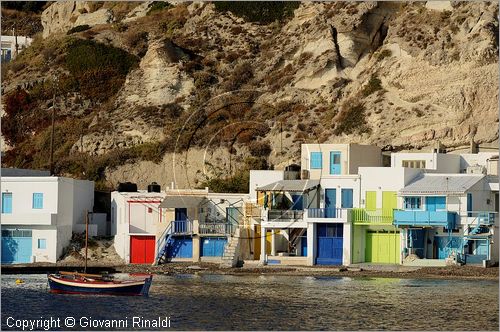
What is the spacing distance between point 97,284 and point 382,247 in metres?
17.6

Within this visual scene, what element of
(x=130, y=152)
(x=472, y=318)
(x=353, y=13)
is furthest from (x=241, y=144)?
(x=472, y=318)

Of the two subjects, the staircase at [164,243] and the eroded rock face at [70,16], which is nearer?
the staircase at [164,243]

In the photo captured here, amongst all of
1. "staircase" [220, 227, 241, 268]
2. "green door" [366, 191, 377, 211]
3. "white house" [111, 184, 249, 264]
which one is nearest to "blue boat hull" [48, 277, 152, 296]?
"staircase" [220, 227, 241, 268]

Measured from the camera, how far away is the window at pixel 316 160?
78.0 metres

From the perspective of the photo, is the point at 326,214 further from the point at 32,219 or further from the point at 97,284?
the point at 97,284

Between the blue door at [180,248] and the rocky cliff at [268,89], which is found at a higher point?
the rocky cliff at [268,89]

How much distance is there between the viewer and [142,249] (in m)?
77.9

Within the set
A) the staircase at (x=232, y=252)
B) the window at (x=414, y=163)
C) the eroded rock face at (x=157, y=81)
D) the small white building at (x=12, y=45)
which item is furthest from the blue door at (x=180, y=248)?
the small white building at (x=12, y=45)

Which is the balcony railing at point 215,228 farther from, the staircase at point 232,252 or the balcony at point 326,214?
the balcony at point 326,214

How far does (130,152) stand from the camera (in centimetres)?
9606

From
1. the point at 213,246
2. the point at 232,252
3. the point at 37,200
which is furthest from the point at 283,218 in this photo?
the point at 37,200

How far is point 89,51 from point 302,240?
42375 millimetres

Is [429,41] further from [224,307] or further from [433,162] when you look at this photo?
[224,307]

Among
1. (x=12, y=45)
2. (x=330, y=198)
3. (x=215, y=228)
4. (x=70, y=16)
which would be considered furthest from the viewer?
(x=70, y=16)
